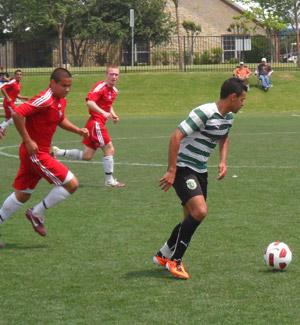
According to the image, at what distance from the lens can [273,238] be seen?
9.24 meters

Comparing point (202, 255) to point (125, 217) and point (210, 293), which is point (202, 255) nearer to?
point (210, 293)

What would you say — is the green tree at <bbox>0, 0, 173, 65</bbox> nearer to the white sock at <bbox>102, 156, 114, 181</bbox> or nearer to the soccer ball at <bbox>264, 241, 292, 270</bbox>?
the white sock at <bbox>102, 156, 114, 181</bbox>

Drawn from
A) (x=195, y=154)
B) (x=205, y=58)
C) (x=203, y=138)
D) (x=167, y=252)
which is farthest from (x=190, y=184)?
(x=205, y=58)

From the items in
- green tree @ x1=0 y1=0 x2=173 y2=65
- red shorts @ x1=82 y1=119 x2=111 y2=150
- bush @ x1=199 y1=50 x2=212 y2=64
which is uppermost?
green tree @ x1=0 y1=0 x2=173 y2=65

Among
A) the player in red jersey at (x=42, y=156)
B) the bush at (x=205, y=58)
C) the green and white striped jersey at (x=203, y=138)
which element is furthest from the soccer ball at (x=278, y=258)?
the bush at (x=205, y=58)

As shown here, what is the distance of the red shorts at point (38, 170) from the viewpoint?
898 centimetres

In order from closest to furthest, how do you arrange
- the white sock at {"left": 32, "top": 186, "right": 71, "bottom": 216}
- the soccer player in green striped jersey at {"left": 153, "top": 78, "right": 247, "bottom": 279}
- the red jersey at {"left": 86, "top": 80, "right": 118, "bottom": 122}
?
the soccer player in green striped jersey at {"left": 153, "top": 78, "right": 247, "bottom": 279} < the white sock at {"left": 32, "top": 186, "right": 71, "bottom": 216} < the red jersey at {"left": 86, "top": 80, "right": 118, "bottom": 122}

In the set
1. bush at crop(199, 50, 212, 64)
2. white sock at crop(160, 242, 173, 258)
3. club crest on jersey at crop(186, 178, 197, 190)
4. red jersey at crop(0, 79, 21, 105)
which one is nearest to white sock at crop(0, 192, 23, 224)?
white sock at crop(160, 242, 173, 258)

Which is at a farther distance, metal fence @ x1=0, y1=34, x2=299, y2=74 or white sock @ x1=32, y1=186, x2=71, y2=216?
metal fence @ x1=0, y1=34, x2=299, y2=74

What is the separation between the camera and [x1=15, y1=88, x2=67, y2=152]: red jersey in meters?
9.02

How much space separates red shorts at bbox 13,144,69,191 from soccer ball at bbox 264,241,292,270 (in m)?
2.50

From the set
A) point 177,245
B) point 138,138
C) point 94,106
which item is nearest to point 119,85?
point 138,138

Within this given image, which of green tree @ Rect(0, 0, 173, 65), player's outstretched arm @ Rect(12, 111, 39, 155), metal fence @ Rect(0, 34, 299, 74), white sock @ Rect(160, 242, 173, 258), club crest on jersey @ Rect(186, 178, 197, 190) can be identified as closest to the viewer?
club crest on jersey @ Rect(186, 178, 197, 190)

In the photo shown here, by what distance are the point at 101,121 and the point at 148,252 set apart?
5920mm
